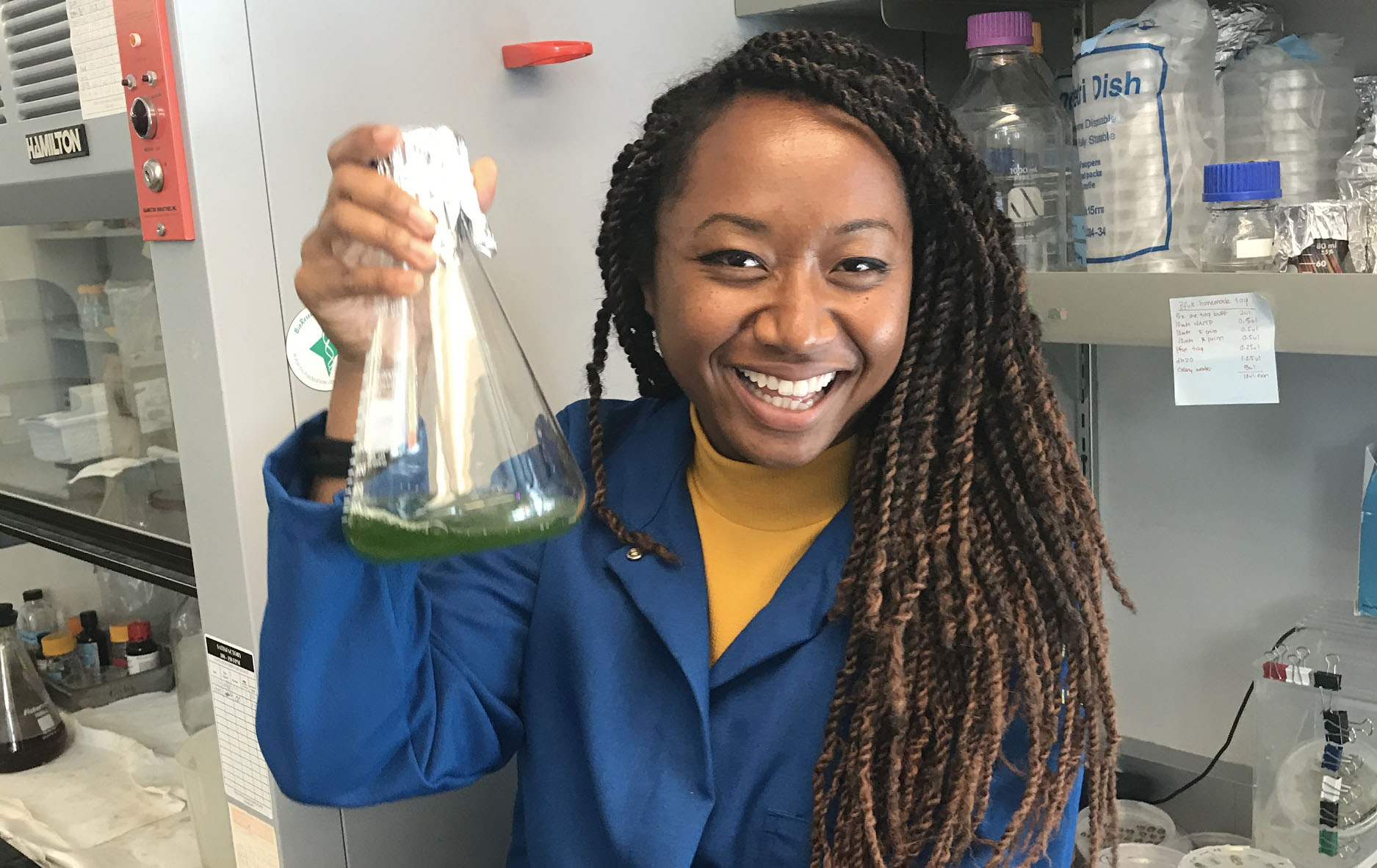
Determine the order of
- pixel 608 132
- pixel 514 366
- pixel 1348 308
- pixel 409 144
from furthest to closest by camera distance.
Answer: pixel 608 132 → pixel 1348 308 → pixel 514 366 → pixel 409 144

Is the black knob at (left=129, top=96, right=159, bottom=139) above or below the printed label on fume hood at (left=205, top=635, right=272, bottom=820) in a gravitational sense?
above

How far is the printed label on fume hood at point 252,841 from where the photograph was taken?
1077 millimetres

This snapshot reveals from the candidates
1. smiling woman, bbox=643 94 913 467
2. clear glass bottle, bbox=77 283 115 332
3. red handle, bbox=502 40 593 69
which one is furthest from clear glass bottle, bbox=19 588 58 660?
smiling woman, bbox=643 94 913 467

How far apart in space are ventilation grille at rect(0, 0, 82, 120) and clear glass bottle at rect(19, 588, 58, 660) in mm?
1048

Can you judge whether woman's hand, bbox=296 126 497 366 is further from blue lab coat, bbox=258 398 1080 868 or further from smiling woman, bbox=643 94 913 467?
smiling woman, bbox=643 94 913 467

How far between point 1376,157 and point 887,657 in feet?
2.22

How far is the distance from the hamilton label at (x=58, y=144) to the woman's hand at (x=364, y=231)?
0.53 metres

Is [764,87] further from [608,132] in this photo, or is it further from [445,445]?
[445,445]

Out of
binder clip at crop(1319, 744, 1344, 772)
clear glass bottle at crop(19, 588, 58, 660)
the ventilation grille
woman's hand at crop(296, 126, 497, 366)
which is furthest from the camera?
clear glass bottle at crop(19, 588, 58, 660)

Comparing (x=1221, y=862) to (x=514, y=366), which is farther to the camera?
(x=1221, y=862)

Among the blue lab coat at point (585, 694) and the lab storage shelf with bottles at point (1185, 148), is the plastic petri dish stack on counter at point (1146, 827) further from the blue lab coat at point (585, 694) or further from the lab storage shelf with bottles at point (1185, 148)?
the lab storage shelf with bottles at point (1185, 148)

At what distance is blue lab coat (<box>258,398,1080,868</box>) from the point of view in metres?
0.88

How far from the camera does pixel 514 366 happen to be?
82 cm

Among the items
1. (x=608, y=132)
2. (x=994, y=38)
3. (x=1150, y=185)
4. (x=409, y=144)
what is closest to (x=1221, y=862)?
(x=1150, y=185)
